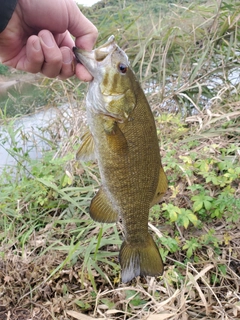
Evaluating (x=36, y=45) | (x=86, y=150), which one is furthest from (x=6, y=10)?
(x=86, y=150)

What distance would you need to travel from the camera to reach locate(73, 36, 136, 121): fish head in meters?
1.51

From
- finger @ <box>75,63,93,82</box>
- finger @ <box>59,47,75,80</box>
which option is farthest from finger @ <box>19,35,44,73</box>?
finger @ <box>75,63,93,82</box>

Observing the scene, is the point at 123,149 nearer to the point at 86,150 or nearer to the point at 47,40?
the point at 86,150

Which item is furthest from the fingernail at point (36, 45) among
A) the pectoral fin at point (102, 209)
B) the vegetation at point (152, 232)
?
the vegetation at point (152, 232)

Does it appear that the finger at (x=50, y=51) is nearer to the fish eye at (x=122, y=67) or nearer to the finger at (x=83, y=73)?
the finger at (x=83, y=73)

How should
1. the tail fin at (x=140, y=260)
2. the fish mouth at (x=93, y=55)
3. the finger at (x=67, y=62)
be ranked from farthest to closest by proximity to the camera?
the finger at (x=67, y=62), the tail fin at (x=140, y=260), the fish mouth at (x=93, y=55)

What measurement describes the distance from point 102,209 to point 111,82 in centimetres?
66

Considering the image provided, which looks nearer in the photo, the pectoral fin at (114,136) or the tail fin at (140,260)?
the pectoral fin at (114,136)

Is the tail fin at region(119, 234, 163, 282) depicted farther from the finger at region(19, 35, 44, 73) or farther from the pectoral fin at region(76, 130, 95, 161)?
the finger at region(19, 35, 44, 73)

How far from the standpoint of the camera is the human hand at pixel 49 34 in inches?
65.6

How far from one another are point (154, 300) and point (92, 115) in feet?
4.21

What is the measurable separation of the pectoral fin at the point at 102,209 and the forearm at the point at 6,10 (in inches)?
40.8

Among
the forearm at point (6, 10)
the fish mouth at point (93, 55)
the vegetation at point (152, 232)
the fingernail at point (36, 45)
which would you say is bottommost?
the vegetation at point (152, 232)

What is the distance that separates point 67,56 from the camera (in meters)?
1.82
